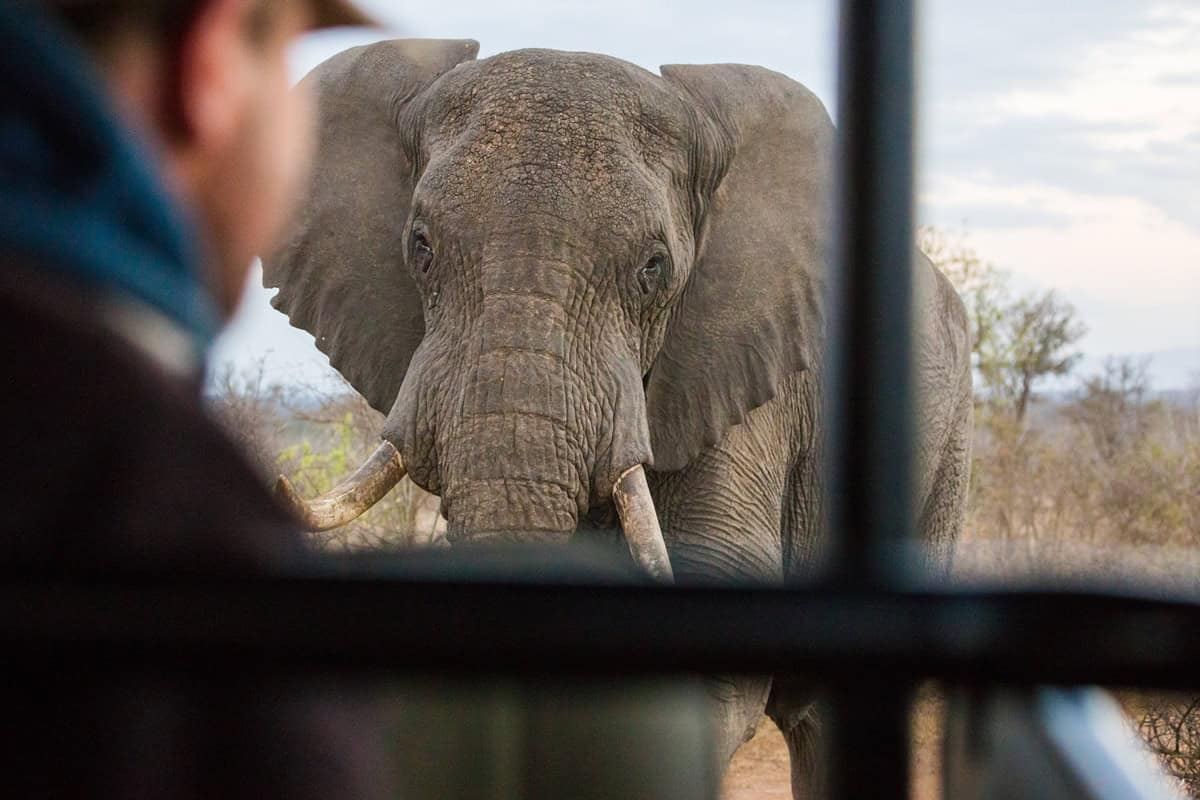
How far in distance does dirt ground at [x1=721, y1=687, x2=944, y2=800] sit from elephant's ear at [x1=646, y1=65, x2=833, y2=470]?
3.47ft

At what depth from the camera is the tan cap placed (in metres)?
0.36

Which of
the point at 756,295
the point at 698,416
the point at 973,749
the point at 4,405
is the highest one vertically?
the point at 4,405

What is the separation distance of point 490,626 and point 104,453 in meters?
0.07

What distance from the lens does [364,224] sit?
104 inches

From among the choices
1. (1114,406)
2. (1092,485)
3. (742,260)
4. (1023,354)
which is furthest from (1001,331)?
(742,260)

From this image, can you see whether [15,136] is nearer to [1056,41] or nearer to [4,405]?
[4,405]

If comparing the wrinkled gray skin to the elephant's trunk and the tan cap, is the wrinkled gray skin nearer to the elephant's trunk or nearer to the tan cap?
the elephant's trunk

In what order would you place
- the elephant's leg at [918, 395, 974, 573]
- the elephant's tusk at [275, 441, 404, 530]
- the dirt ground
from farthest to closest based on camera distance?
the dirt ground < the elephant's leg at [918, 395, 974, 573] < the elephant's tusk at [275, 441, 404, 530]

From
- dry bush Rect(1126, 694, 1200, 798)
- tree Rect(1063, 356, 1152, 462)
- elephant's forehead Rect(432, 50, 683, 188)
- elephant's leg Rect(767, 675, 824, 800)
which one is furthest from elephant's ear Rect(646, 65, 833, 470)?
tree Rect(1063, 356, 1152, 462)

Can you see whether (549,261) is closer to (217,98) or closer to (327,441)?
(217,98)

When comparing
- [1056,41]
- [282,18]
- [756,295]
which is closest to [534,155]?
[756,295]

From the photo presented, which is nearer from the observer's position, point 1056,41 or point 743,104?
point 743,104

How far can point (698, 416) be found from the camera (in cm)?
252

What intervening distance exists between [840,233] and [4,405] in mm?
156
